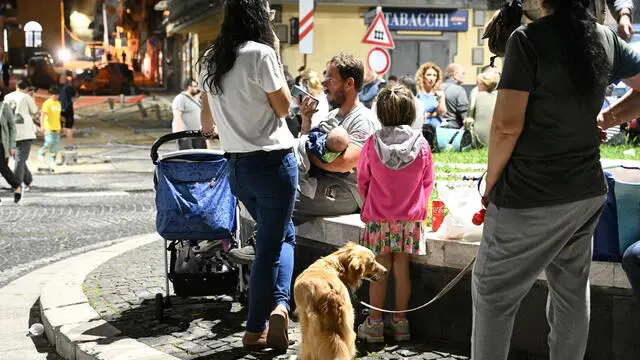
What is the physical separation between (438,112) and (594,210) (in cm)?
1102

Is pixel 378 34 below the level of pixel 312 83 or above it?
above

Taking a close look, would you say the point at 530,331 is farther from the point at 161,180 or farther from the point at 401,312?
the point at 161,180

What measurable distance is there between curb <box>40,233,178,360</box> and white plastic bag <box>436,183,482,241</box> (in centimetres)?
173

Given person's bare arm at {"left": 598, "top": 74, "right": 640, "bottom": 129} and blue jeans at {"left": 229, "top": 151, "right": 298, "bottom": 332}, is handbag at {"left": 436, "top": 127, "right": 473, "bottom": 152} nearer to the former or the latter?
blue jeans at {"left": 229, "top": 151, "right": 298, "bottom": 332}

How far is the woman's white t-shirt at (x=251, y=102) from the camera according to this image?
4.93m

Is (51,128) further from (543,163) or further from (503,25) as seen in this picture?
(543,163)

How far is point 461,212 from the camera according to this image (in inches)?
198

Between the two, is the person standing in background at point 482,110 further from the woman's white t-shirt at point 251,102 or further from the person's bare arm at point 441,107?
the woman's white t-shirt at point 251,102

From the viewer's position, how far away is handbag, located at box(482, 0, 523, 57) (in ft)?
13.6

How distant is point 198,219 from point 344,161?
1.02 m

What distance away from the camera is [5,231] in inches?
435

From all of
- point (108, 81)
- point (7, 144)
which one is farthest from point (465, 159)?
point (108, 81)

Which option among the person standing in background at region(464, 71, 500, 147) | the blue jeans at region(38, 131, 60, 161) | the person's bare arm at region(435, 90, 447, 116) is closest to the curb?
the person standing in background at region(464, 71, 500, 147)

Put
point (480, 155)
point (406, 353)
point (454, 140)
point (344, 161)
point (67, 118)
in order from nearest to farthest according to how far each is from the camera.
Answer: point (406, 353)
point (344, 161)
point (480, 155)
point (454, 140)
point (67, 118)
